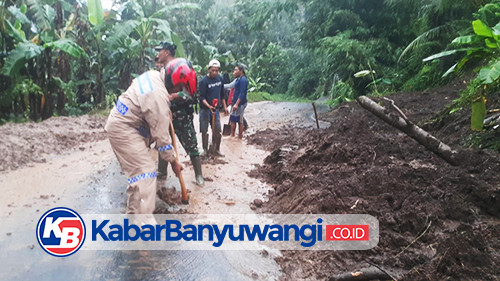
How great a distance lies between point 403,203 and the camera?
3.40 m

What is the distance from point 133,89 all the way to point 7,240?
184 centimetres

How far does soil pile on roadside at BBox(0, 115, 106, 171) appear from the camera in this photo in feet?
19.6

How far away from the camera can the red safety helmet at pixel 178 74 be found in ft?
12.6

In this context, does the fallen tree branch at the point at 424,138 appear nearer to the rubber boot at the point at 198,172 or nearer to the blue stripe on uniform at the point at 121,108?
the rubber boot at the point at 198,172

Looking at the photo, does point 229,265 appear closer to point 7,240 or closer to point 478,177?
point 7,240

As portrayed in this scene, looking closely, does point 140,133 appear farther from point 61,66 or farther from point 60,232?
point 61,66

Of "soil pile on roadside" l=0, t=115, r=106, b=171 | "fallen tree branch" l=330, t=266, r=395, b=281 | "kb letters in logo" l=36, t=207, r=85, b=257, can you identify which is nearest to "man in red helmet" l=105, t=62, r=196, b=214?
"kb letters in logo" l=36, t=207, r=85, b=257

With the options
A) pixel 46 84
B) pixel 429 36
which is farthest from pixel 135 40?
pixel 429 36

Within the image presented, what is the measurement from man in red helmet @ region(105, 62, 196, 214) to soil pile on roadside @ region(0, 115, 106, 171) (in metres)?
3.31

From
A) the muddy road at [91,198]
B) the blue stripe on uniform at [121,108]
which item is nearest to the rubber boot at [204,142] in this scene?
the muddy road at [91,198]

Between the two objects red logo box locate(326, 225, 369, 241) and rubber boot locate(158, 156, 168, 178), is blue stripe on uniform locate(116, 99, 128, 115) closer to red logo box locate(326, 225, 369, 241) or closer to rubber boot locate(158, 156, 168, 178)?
rubber boot locate(158, 156, 168, 178)

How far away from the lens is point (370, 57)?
13664 millimetres

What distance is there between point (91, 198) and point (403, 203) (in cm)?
363

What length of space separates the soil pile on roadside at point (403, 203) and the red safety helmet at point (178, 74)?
183cm
